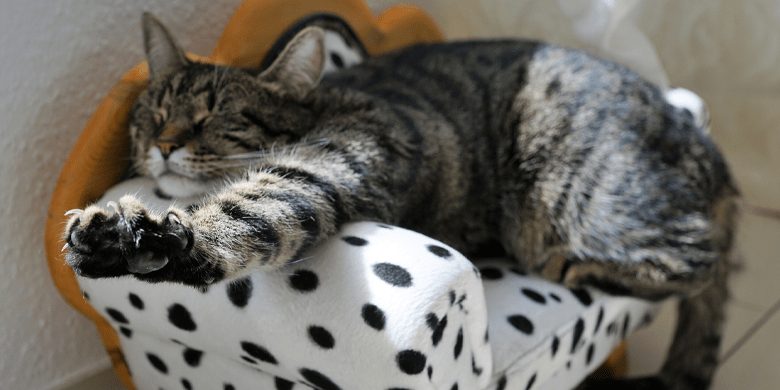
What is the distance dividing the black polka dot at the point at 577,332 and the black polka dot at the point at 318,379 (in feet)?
1.49

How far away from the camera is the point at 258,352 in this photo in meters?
0.75

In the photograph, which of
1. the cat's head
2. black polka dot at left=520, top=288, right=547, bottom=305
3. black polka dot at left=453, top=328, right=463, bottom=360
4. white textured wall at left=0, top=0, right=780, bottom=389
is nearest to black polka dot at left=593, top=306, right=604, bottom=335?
black polka dot at left=520, top=288, right=547, bottom=305

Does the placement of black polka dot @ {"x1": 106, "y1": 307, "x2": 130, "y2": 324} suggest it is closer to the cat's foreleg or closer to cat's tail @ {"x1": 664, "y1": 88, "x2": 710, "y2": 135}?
the cat's foreleg

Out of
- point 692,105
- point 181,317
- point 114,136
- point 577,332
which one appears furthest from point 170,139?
point 692,105

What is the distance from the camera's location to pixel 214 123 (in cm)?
91

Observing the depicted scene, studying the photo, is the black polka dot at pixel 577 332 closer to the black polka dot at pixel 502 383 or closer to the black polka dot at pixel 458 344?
the black polka dot at pixel 502 383

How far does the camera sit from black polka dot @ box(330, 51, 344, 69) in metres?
1.27

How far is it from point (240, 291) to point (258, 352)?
0.09 m

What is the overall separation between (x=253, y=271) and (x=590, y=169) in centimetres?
67

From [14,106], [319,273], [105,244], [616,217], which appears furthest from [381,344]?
[14,106]

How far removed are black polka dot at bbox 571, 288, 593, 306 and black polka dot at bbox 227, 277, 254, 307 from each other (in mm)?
609

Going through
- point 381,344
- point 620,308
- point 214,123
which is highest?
point 214,123

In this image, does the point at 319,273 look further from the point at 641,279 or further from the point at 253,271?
the point at 641,279

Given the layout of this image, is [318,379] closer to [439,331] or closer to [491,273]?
[439,331]
